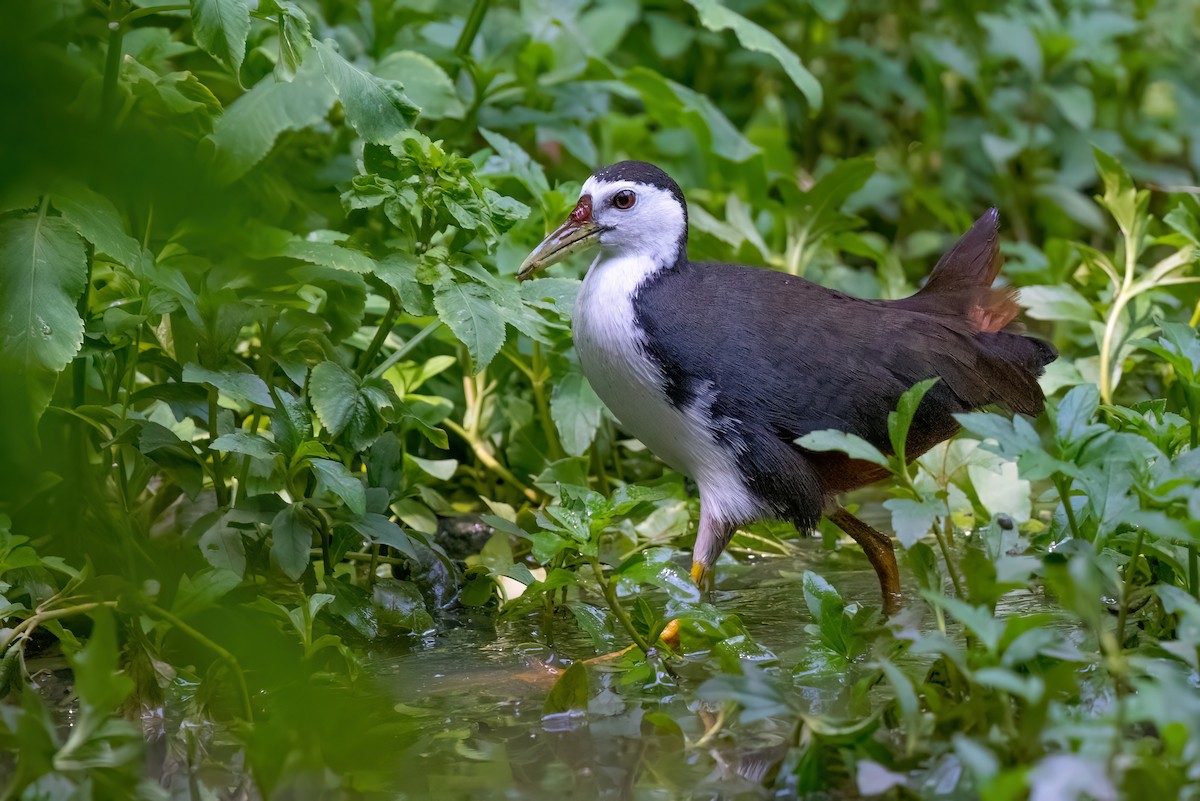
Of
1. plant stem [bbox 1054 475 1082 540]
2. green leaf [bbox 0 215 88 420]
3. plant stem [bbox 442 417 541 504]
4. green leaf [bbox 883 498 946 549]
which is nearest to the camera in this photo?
green leaf [bbox 883 498 946 549]

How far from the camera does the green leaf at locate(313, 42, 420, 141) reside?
9.66ft

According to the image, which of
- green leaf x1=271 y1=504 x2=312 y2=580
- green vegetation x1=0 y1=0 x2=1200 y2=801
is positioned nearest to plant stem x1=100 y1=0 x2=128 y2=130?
green vegetation x1=0 y1=0 x2=1200 y2=801

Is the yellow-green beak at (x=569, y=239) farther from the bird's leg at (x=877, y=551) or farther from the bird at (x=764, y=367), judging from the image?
the bird's leg at (x=877, y=551)

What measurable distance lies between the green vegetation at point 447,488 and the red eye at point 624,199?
33cm

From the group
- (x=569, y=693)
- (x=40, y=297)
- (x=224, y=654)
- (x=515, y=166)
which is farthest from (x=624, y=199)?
(x=224, y=654)

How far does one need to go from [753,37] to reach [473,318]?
6.41ft

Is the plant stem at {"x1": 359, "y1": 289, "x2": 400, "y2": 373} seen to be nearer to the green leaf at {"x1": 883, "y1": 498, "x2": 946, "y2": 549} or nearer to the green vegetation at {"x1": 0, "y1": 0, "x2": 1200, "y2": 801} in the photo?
the green vegetation at {"x1": 0, "y1": 0, "x2": 1200, "y2": 801}

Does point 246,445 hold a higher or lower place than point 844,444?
lower

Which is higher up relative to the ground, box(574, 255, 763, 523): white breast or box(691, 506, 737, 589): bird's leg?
box(574, 255, 763, 523): white breast

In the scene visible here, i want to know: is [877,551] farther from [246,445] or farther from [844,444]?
[246,445]

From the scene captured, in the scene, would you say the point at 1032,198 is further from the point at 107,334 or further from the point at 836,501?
the point at 107,334

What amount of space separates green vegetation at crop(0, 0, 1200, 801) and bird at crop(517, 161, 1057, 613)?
0.77ft

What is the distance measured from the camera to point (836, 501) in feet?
11.8

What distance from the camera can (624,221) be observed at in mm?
3705
